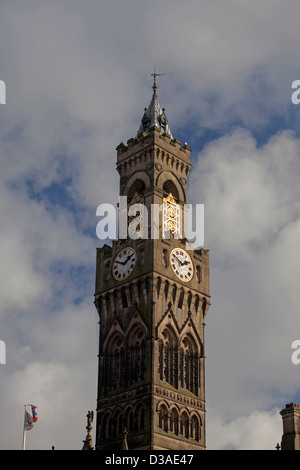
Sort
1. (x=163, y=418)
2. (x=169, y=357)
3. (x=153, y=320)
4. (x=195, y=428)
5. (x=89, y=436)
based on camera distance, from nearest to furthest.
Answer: (x=89, y=436)
(x=163, y=418)
(x=153, y=320)
(x=195, y=428)
(x=169, y=357)

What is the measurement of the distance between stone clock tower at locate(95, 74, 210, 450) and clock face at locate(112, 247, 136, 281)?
112 millimetres

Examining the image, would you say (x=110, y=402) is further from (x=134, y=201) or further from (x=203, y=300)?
(x=134, y=201)

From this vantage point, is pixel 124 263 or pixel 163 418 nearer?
pixel 163 418

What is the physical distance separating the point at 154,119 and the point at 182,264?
65.0 ft

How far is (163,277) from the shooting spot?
9325 centimetres

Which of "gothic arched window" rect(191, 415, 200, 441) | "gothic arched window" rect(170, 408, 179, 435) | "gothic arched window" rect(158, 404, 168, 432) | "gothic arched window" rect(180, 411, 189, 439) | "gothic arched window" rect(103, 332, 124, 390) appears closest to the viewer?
"gothic arched window" rect(158, 404, 168, 432)

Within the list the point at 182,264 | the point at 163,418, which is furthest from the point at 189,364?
the point at 182,264

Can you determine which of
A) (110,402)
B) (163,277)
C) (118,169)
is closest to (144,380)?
(110,402)

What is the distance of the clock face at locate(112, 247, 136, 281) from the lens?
3775 inches

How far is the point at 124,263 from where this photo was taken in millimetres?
96812

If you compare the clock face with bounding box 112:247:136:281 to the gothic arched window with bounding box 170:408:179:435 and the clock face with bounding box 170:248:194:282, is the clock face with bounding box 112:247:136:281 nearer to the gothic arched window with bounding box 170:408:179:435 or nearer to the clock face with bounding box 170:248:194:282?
the clock face with bounding box 170:248:194:282

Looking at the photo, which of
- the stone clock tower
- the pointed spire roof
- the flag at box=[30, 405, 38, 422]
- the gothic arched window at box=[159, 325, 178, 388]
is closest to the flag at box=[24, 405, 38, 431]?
the flag at box=[30, 405, 38, 422]

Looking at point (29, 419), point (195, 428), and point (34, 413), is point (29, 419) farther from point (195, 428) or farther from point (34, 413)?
point (195, 428)
